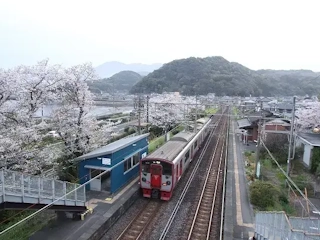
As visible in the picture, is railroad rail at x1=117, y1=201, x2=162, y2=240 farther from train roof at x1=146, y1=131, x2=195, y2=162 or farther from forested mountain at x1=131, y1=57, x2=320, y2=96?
forested mountain at x1=131, y1=57, x2=320, y2=96

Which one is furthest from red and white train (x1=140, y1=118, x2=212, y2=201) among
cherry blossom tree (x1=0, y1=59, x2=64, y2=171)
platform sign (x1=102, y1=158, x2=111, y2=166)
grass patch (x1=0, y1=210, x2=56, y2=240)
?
cherry blossom tree (x1=0, y1=59, x2=64, y2=171)

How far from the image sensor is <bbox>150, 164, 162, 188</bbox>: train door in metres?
13.0

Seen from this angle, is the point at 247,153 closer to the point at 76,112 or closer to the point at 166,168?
the point at 166,168

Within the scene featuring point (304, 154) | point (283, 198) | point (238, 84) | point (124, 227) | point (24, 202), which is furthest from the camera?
point (238, 84)

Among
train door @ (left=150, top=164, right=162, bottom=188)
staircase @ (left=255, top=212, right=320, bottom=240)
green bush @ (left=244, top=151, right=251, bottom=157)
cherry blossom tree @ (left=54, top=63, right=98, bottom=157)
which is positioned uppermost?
cherry blossom tree @ (left=54, top=63, right=98, bottom=157)

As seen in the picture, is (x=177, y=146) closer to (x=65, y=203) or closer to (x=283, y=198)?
(x=283, y=198)

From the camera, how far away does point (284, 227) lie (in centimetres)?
656

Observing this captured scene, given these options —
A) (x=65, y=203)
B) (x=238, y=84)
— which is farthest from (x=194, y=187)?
(x=238, y=84)

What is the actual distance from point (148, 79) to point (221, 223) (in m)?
72.6

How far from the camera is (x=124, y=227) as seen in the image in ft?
35.4

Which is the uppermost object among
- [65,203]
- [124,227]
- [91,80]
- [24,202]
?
[91,80]

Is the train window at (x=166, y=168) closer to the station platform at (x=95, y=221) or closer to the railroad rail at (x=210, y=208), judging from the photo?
the station platform at (x=95, y=221)

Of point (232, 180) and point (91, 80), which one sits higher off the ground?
point (91, 80)

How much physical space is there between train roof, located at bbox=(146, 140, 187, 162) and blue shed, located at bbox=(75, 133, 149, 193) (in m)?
1.39
